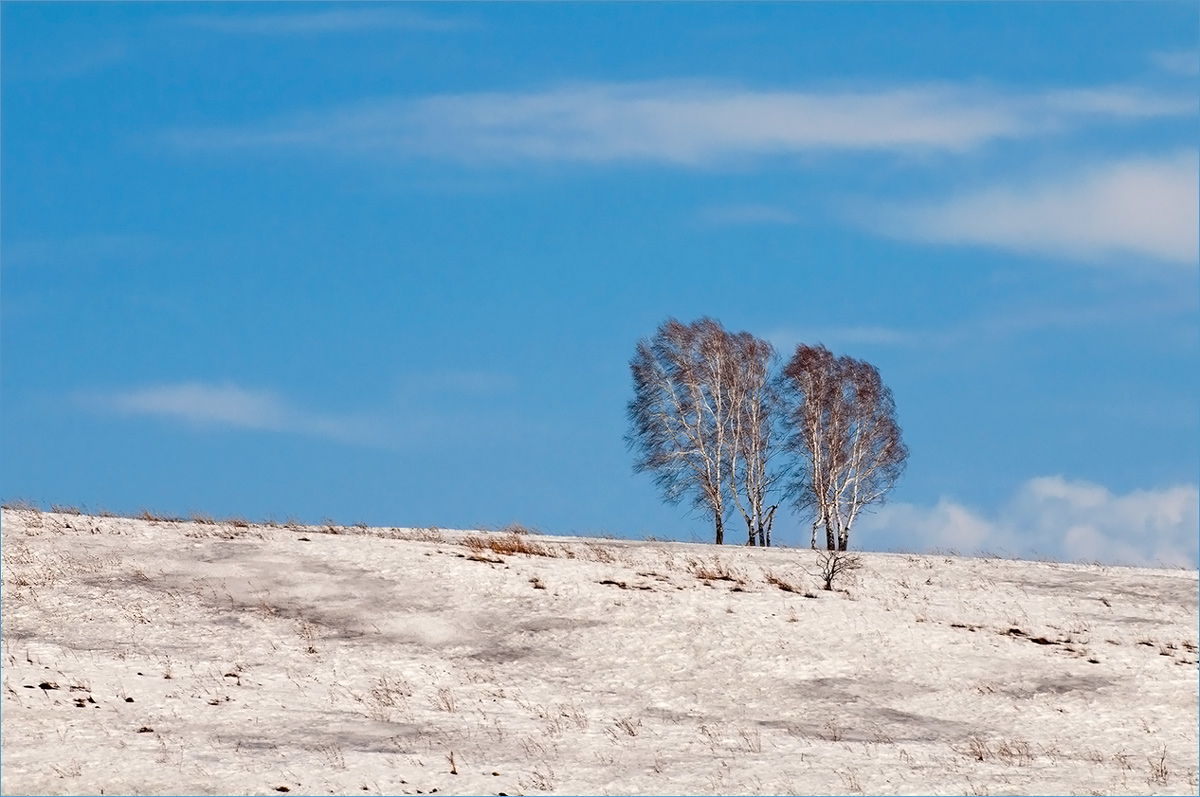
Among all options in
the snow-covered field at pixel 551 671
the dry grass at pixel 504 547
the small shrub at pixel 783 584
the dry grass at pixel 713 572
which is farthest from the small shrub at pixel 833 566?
the dry grass at pixel 504 547

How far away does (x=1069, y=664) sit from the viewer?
21625 millimetres

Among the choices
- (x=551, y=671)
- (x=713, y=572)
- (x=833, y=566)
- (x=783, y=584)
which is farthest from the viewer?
(x=713, y=572)

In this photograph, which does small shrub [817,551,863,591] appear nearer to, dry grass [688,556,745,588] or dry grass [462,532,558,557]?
dry grass [688,556,745,588]

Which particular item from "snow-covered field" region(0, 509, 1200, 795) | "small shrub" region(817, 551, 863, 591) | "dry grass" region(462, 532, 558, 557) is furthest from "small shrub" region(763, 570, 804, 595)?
"dry grass" region(462, 532, 558, 557)

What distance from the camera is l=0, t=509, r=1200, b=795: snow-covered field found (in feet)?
48.6

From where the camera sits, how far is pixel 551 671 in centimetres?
2041

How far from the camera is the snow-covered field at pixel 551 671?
1480 cm

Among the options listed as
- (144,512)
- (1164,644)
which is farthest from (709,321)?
(1164,644)

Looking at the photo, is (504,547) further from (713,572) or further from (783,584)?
(783,584)

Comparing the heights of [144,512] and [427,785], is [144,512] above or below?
above

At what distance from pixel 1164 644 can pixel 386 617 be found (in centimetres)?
1427

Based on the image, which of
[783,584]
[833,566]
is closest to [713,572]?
[783,584]

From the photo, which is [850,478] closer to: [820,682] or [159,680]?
[820,682]

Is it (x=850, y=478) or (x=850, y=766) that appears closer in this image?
(x=850, y=766)
